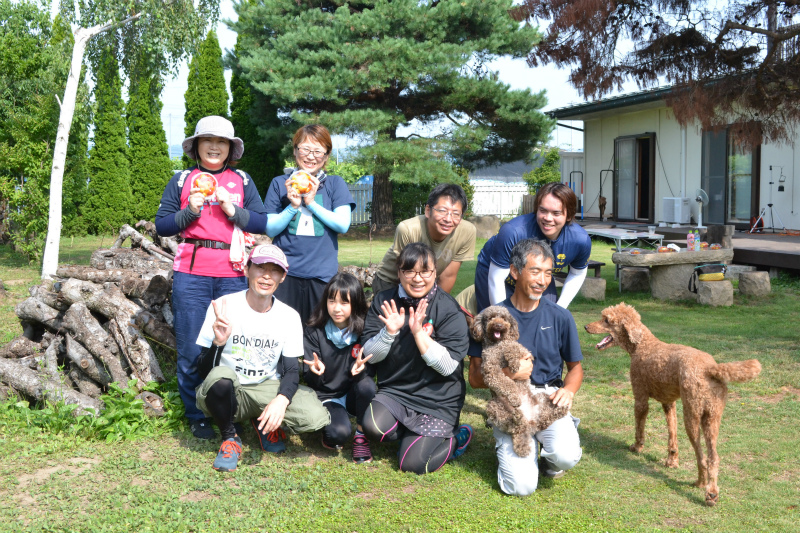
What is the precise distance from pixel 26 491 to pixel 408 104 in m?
16.1

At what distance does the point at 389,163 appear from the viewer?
685 inches

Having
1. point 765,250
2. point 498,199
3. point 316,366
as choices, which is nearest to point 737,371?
point 316,366

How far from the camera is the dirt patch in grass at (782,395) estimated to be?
194 inches

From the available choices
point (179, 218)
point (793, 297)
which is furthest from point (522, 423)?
point (793, 297)

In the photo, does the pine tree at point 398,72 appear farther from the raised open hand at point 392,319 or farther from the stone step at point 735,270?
the raised open hand at point 392,319

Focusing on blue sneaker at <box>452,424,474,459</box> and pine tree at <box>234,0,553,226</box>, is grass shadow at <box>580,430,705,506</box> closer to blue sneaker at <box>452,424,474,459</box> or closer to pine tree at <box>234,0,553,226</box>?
blue sneaker at <box>452,424,474,459</box>

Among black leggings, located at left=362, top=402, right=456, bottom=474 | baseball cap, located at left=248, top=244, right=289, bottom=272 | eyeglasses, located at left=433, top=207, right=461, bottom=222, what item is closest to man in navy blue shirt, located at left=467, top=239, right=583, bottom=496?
black leggings, located at left=362, top=402, right=456, bottom=474

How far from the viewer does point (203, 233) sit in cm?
411

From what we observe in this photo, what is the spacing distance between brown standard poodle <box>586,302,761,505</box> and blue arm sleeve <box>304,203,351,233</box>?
165 cm

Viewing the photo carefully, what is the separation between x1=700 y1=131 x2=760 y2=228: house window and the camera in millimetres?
14922

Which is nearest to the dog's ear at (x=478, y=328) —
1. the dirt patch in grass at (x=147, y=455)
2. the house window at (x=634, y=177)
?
the dirt patch in grass at (x=147, y=455)

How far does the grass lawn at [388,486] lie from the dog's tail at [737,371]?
2.14 feet

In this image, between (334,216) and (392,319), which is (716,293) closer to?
(334,216)

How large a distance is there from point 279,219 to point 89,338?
68.0 inches
